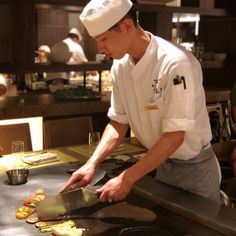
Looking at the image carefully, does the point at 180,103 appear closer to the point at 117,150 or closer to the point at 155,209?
the point at 155,209

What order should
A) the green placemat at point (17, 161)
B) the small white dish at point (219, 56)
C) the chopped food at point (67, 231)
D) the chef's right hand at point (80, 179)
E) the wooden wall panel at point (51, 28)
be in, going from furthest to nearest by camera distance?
the wooden wall panel at point (51, 28), the small white dish at point (219, 56), the green placemat at point (17, 161), the chef's right hand at point (80, 179), the chopped food at point (67, 231)

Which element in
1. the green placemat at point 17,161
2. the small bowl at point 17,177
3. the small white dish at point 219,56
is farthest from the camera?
the small white dish at point 219,56

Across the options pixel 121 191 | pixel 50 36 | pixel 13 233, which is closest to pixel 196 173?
pixel 121 191

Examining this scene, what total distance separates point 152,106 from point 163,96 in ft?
0.24

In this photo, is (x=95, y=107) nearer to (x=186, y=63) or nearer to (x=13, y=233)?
(x=186, y=63)

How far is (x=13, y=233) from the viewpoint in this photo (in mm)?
1264

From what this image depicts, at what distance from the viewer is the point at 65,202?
1438 mm

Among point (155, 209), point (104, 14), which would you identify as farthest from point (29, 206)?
point (104, 14)

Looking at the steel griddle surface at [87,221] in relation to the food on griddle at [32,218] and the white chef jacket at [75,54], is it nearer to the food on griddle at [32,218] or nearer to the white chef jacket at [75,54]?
the food on griddle at [32,218]

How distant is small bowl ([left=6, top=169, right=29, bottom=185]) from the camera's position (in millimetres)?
1713

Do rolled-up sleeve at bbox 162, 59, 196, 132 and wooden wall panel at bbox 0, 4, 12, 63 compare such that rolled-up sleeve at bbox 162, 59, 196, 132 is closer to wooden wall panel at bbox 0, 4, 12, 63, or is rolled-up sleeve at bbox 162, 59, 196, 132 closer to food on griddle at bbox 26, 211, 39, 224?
food on griddle at bbox 26, 211, 39, 224

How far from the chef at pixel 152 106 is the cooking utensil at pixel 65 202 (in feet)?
A: 0.27

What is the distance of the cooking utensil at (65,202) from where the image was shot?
1.38 metres

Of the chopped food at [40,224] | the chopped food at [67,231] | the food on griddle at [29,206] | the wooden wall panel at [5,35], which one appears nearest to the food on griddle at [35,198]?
the food on griddle at [29,206]
